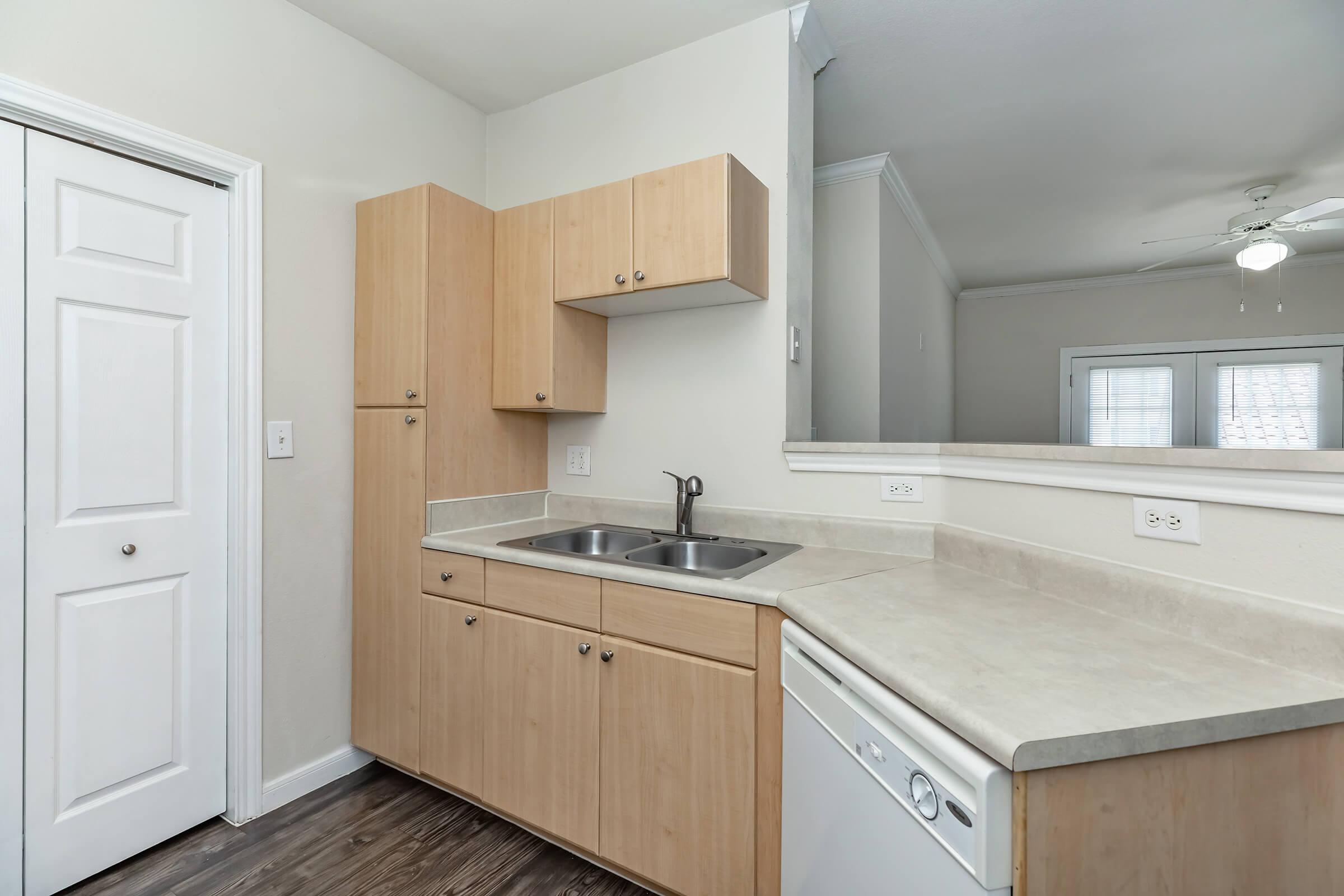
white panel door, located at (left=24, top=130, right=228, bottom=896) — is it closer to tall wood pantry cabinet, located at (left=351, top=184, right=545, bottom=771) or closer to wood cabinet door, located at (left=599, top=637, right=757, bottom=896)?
tall wood pantry cabinet, located at (left=351, top=184, right=545, bottom=771)

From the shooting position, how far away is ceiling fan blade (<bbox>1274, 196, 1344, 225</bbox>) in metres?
2.89

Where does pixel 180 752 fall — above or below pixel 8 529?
below

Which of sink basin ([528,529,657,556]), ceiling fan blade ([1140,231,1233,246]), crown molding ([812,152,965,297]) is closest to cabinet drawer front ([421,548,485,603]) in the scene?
sink basin ([528,529,657,556])

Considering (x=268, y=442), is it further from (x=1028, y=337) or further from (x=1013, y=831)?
(x=1028, y=337)

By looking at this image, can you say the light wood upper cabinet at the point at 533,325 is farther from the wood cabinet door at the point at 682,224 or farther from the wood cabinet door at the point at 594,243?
the wood cabinet door at the point at 682,224

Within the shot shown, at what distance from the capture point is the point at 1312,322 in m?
4.95

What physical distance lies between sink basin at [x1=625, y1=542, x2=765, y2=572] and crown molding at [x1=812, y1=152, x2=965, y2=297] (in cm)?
162

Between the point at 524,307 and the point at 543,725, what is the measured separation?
4.47ft

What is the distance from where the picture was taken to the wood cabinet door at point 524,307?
85.3 inches

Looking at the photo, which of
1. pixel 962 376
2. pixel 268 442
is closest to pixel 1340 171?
pixel 962 376

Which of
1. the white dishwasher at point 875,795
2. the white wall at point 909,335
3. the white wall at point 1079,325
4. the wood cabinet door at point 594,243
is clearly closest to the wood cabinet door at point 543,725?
the white dishwasher at point 875,795

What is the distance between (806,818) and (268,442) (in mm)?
1854

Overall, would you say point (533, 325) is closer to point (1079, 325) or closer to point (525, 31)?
point (525, 31)

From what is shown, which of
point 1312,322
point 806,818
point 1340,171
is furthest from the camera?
point 1312,322
